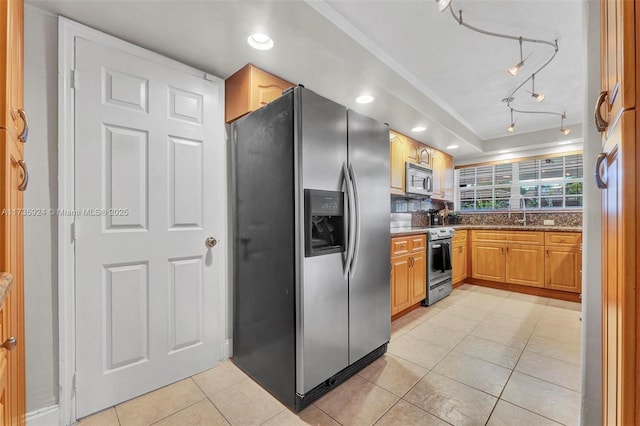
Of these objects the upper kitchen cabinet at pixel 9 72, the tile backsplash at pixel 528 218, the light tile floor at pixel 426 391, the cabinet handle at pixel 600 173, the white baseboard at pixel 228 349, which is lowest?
the light tile floor at pixel 426 391

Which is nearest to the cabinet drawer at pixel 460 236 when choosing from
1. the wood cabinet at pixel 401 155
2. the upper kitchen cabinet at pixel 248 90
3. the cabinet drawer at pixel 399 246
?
the wood cabinet at pixel 401 155

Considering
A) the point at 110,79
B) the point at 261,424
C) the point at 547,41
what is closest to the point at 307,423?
the point at 261,424

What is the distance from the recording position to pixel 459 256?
13.5 feet

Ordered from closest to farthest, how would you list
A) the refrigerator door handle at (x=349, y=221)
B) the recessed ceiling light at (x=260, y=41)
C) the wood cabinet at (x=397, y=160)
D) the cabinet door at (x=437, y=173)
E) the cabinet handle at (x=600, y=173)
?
1. the cabinet handle at (x=600, y=173)
2. the recessed ceiling light at (x=260, y=41)
3. the refrigerator door handle at (x=349, y=221)
4. the wood cabinet at (x=397, y=160)
5. the cabinet door at (x=437, y=173)

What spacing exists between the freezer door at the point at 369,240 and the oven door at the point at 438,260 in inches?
56.5

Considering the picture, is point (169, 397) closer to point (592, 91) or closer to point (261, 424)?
point (261, 424)

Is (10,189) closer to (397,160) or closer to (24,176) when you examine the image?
(24,176)

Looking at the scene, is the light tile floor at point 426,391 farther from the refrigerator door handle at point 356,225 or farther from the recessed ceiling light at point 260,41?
the recessed ceiling light at point 260,41

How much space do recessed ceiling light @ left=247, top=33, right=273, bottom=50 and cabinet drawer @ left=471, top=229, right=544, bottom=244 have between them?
4165 millimetres

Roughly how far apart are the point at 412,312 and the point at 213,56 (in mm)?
3244

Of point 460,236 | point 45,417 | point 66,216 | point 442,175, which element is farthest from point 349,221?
point 442,175

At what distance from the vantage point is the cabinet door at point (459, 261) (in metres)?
3.94

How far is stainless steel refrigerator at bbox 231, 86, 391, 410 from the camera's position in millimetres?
1534

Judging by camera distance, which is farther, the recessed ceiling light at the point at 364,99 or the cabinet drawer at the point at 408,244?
the cabinet drawer at the point at 408,244
